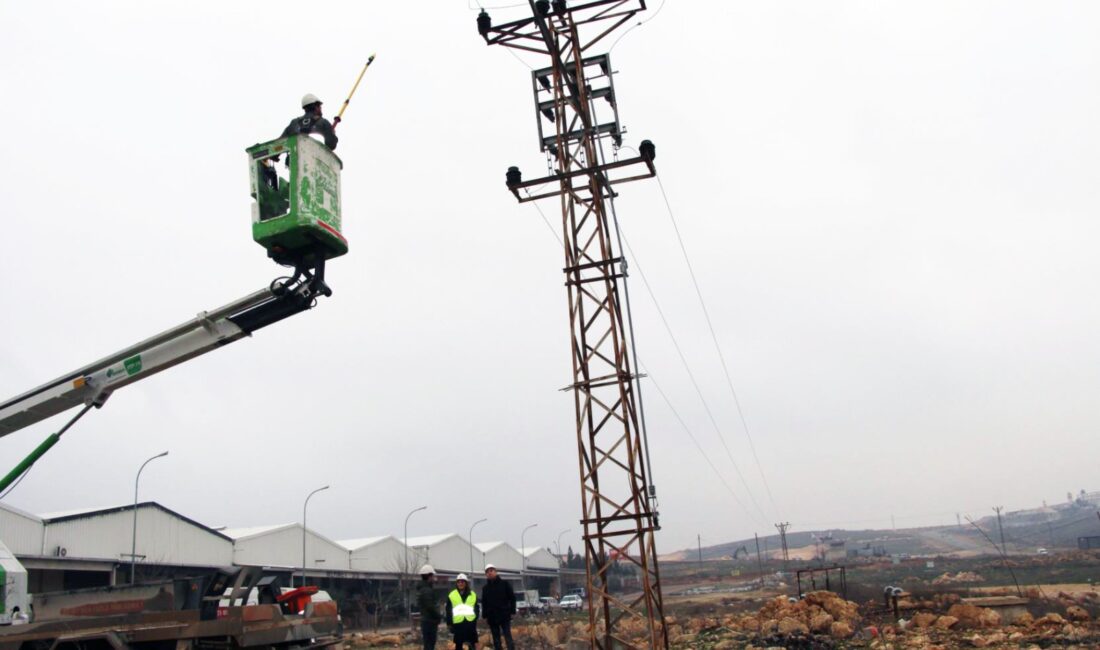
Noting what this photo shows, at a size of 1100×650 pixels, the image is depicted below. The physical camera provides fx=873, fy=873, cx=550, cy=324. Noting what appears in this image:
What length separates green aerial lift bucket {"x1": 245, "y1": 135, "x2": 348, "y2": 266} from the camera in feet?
28.9

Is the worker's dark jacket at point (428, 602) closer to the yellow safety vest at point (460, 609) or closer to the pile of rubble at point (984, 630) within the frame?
the yellow safety vest at point (460, 609)

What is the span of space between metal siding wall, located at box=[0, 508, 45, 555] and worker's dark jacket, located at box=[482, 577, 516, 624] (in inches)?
1126

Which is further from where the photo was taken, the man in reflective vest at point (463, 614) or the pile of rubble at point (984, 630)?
the pile of rubble at point (984, 630)

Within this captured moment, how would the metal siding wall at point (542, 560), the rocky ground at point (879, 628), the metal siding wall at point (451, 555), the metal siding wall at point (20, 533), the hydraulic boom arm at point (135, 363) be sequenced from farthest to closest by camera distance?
the metal siding wall at point (542, 560)
the metal siding wall at point (451, 555)
the metal siding wall at point (20, 533)
the rocky ground at point (879, 628)
the hydraulic boom arm at point (135, 363)

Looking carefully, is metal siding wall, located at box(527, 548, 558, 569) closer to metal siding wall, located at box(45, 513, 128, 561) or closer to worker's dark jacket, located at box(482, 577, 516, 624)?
metal siding wall, located at box(45, 513, 128, 561)

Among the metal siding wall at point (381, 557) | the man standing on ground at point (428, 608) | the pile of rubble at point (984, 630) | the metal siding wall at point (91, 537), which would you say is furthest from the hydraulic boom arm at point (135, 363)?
the metal siding wall at point (381, 557)

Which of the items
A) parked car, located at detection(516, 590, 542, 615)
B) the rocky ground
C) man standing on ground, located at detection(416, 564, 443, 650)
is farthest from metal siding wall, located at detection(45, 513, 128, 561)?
man standing on ground, located at detection(416, 564, 443, 650)

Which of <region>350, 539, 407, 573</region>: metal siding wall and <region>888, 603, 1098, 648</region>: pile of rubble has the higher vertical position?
<region>350, 539, 407, 573</region>: metal siding wall

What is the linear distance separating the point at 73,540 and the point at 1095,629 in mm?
36333

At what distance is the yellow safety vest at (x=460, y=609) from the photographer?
12.1 m

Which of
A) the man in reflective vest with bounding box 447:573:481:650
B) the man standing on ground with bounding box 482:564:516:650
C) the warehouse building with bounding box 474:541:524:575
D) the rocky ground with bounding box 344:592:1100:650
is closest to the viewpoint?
the man in reflective vest with bounding box 447:573:481:650

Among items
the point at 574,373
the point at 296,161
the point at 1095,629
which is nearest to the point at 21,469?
the point at 296,161

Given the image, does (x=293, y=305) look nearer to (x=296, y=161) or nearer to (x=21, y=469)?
(x=296, y=161)

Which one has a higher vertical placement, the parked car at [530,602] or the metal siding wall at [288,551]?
the metal siding wall at [288,551]
